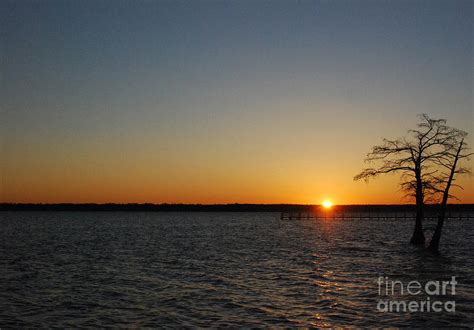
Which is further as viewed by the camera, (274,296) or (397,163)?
(397,163)

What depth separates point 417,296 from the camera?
22.1 meters

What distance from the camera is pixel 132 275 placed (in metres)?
29.6

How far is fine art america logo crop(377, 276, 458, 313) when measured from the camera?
64.1 feet

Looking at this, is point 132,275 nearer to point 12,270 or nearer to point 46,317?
point 12,270

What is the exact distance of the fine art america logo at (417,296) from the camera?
64.1 ft

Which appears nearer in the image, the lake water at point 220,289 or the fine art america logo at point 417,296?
the lake water at point 220,289

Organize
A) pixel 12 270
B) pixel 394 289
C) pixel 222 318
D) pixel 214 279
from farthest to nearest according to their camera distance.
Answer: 1. pixel 12 270
2. pixel 214 279
3. pixel 394 289
4. pixel 222 318

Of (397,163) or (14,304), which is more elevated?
(397,163)

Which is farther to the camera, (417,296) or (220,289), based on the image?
(220,289)

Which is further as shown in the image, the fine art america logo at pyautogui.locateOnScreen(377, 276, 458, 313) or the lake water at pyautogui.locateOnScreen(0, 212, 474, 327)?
the fine art america logo at pyautogui.locateOnScreen(377, 276, 458, 313)

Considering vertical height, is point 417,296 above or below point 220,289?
above

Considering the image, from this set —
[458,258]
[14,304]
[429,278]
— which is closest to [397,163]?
[458,258]

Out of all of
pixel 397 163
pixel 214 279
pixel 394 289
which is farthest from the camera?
pixel 397 163

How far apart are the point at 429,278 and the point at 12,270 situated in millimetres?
26675
